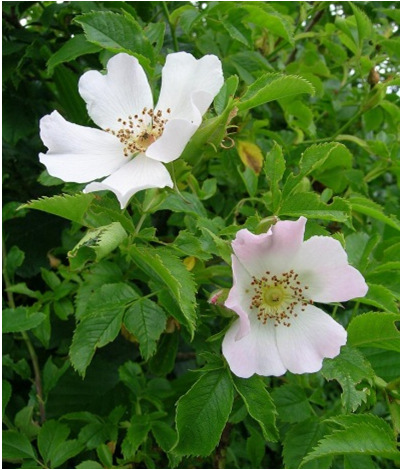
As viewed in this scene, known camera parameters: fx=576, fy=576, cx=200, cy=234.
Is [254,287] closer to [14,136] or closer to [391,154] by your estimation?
[391,154]

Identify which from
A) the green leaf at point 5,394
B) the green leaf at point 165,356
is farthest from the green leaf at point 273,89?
the green leaf at point 5,394

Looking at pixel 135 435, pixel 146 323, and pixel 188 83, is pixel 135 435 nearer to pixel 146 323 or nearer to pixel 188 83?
pixel 146 323

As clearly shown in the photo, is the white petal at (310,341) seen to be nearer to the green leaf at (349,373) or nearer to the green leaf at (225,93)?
the green leaf at (349,373)

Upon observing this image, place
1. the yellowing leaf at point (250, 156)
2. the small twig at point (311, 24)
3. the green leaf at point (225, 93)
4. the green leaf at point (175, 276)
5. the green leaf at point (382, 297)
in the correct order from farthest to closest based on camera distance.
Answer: the small twig at point (311, 24) → the yellowing leaf at point (250, 156) → the green leaf at point (382, 297) → the green leaf at point (225, 93) → the green leaf at point (175, 276)

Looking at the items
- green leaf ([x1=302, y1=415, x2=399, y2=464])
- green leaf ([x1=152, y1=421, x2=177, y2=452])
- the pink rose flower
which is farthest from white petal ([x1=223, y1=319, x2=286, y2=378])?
green leaf ([x1=152, y1=421, x2=177, y2=452])

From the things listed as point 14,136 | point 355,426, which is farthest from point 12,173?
point 355,426

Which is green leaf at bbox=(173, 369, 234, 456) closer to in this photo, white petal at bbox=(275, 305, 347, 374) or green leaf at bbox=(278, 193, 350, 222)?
white petal at bbox=(275, 305, 347, 374)

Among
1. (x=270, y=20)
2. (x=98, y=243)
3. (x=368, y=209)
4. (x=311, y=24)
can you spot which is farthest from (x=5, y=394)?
(x=311, y=24)
